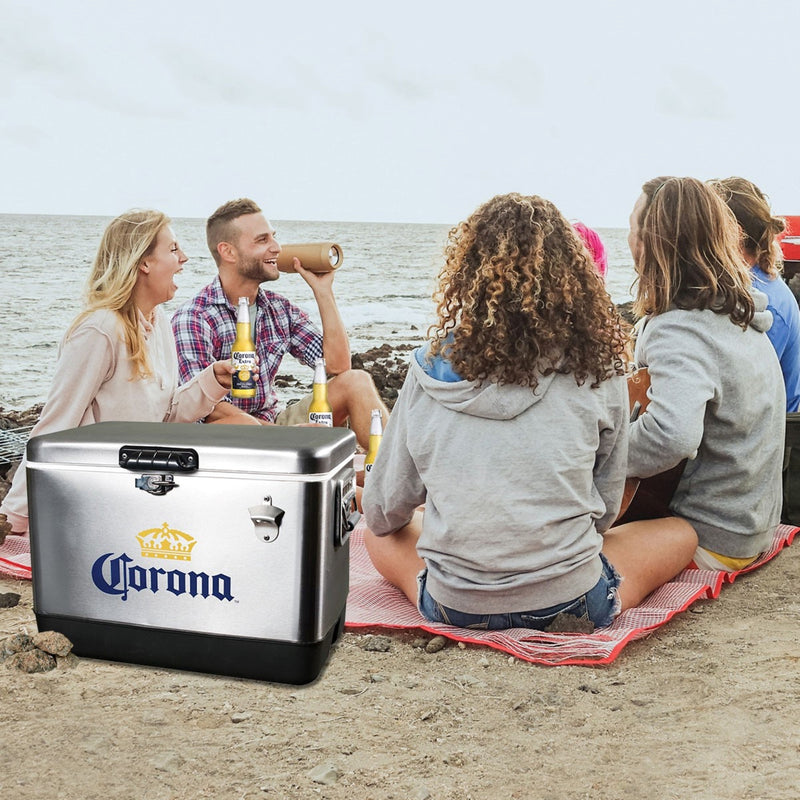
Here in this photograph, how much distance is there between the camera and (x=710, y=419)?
2.70 m

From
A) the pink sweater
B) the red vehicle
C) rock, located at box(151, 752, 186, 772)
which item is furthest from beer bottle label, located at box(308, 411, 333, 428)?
the red vehicle

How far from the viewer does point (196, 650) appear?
83.7 inches

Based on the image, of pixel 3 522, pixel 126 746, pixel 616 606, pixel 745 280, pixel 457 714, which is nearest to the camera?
pixel 126 746

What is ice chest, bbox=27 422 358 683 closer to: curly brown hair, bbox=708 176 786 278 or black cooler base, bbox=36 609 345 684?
black cooler base, bbox=36 609 345 684

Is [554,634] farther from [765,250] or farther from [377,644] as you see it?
[765,250]

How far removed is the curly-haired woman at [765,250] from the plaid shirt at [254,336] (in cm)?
187

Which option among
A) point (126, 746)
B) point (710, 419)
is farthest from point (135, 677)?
point (710, 419)

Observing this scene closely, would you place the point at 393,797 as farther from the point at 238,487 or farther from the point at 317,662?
the point at 238,487

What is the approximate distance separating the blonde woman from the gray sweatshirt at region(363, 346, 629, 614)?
103 centimetres

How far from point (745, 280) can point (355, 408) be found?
1768 millimetres

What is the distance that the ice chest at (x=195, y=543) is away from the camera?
202 cm

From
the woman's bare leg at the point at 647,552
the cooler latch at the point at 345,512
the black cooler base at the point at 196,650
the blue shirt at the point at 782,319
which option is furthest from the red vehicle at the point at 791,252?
the black cooler base at the point at 196,650

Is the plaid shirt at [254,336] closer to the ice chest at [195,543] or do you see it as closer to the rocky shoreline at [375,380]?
the rocky shoreline at [375,380]

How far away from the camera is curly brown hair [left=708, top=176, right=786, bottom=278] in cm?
325
